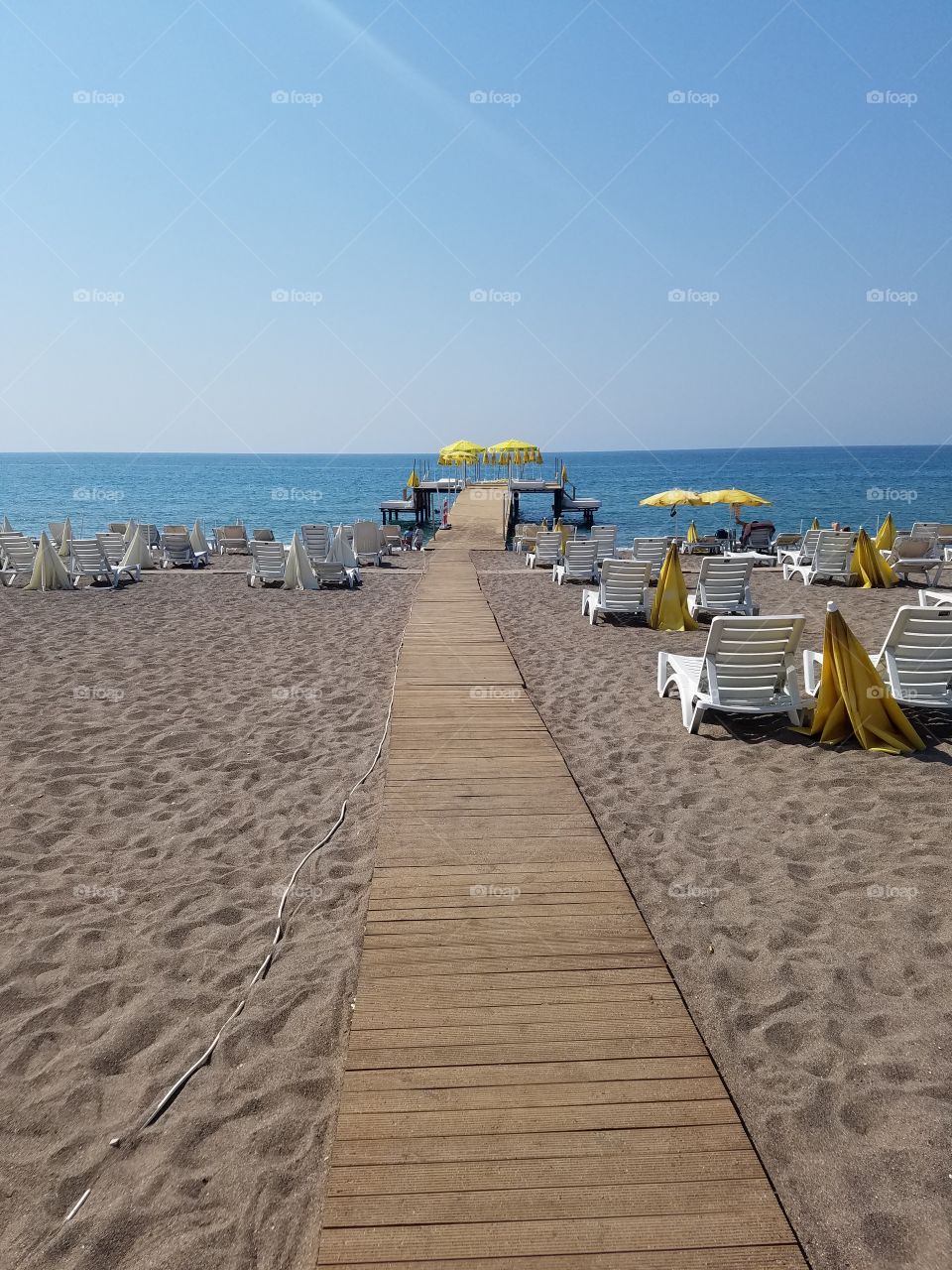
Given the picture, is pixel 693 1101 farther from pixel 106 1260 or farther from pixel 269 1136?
pixel 106 1260

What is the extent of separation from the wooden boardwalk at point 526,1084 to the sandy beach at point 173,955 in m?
0.22

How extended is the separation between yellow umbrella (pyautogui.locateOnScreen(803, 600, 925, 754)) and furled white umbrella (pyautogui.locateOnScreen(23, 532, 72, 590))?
42.9ft

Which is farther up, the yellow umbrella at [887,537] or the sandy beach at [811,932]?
the yellow umbrella at [887,537]

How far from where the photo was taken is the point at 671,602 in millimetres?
10133

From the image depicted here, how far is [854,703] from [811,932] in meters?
2.65

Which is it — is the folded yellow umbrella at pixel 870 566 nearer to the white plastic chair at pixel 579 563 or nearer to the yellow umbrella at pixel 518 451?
the white plastic chair at pixel 579 563

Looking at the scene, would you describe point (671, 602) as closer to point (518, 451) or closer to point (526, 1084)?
point (526, 1084)

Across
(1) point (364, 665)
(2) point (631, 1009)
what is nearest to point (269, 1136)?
(2) point (631, 1009)

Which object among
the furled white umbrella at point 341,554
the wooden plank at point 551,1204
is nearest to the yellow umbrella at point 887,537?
the furled white umbrella at point 341,554

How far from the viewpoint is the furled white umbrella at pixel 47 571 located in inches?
534

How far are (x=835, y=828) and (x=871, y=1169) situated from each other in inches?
93.0

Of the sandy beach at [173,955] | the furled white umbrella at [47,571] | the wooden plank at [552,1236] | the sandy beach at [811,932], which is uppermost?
the furled white umbrella at [47,571]

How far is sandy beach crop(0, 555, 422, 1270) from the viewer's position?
6.86 feet

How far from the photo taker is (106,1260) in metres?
1.94
